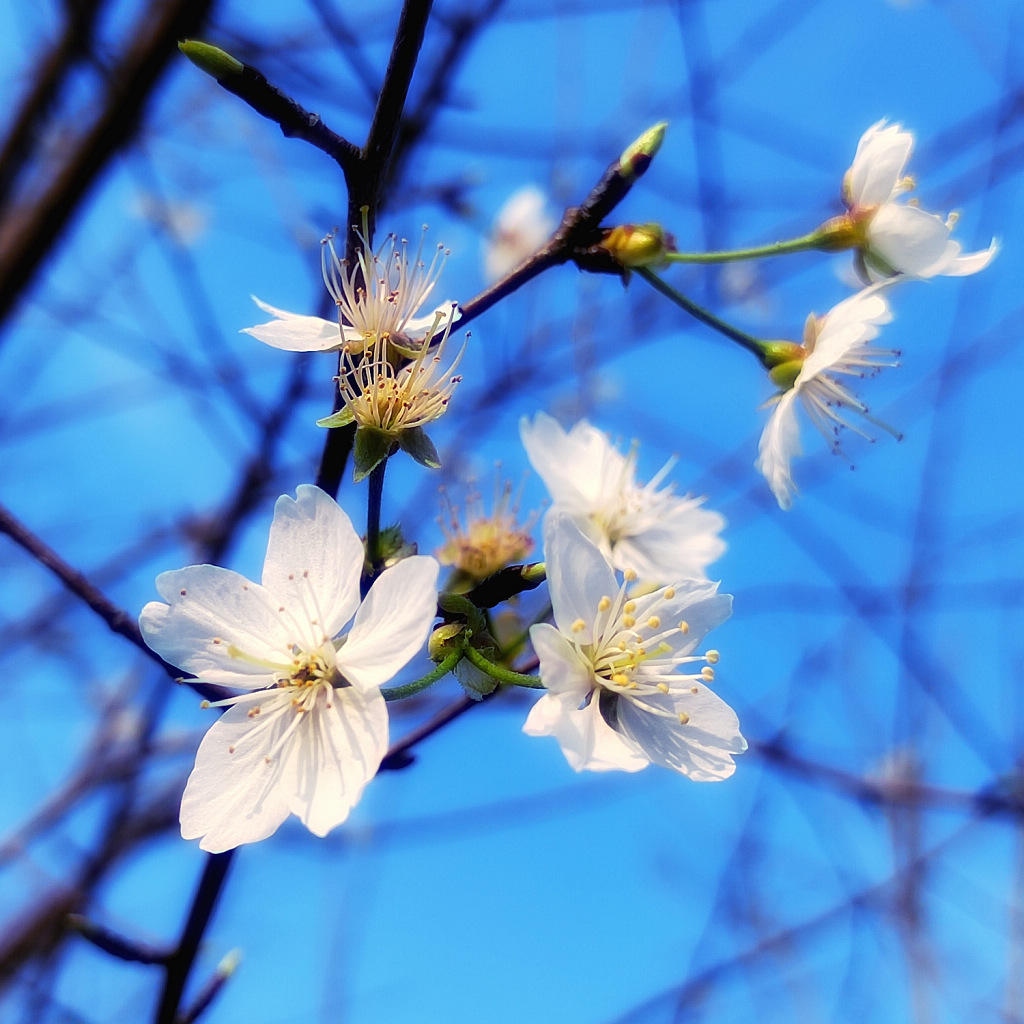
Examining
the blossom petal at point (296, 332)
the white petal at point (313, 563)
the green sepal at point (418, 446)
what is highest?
the blossom petal at point (296, 332)

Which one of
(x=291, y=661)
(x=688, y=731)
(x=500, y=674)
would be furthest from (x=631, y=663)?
(x=291, y=661)

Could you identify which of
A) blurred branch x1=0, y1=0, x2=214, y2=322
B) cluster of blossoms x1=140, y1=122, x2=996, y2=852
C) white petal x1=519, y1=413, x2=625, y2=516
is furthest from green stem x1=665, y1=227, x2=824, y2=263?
blurred branch x1=0, y1=0, x2=214, y2=322

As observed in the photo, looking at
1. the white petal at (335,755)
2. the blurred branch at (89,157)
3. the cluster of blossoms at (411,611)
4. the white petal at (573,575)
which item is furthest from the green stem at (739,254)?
the blurred branch at (89,157)

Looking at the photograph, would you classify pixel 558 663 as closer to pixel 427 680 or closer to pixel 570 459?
pixel 427 680

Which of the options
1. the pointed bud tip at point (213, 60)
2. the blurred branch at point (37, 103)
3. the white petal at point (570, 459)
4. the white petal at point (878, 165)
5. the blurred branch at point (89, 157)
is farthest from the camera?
the blurred branch at point (37, 103)

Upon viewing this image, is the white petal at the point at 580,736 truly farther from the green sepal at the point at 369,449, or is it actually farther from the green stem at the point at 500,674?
the green sepal at the point at 369,449

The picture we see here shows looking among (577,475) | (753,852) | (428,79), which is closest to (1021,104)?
(428,79)

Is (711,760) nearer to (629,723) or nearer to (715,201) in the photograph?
(629,723)
